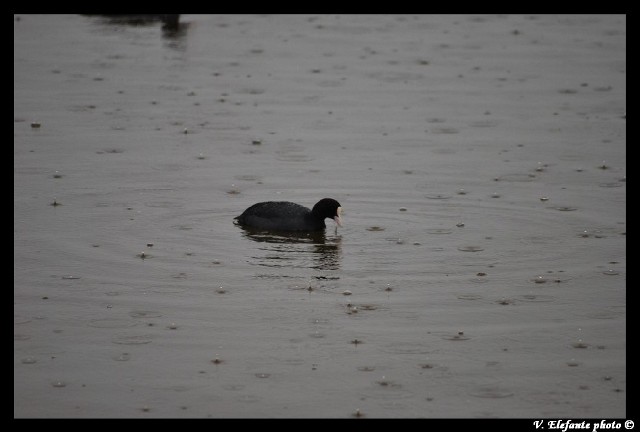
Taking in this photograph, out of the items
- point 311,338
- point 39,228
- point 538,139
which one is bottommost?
point 311,338

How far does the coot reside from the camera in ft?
45.5

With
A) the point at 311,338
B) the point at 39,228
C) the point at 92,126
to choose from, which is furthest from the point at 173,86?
the point at 311,338

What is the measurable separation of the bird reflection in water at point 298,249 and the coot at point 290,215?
83 millimetres

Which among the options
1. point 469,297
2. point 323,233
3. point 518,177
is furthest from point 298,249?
point 518,177

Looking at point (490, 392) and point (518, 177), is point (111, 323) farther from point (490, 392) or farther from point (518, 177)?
point (518, 177)

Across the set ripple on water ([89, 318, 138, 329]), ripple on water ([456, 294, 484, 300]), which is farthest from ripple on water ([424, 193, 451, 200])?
ripple on water ([89, 318, 138, 329])

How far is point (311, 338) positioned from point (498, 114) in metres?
11.0

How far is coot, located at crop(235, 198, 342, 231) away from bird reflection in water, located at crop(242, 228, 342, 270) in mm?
83

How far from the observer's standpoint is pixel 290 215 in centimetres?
1390

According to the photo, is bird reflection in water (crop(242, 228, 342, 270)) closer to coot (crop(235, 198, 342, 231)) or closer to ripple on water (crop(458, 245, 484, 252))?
coot (crop(235, 198, 342, 231))

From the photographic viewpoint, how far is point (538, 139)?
1881cm

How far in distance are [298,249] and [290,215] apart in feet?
2.12

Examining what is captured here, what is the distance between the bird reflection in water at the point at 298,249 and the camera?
1273 centimetres

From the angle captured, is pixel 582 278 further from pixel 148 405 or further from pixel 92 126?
pixel 92 126
